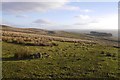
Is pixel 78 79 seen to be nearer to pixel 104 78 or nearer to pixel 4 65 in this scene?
pixel 104 78

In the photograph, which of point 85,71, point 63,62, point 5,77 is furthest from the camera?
point 63,62

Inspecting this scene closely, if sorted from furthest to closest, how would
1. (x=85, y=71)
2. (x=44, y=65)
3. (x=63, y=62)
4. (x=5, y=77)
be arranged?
(x=63, y=62)
(x=44, y=65)
(x=85, y=71)
(x=5, y=77)

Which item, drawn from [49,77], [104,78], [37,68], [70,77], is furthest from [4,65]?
[104,78]

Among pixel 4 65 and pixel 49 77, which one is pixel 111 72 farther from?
pixel 4 65

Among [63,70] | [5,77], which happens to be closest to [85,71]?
[63,70]

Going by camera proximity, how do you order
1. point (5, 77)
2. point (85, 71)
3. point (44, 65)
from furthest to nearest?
point (44, 65) → point (85, 71) → point (5, 77)

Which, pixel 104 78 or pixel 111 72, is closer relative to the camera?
pixel 104 78

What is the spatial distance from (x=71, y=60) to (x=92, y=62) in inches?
74.4

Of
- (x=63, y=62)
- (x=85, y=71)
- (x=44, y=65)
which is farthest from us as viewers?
(x=63, y=62)

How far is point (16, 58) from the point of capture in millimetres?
20500

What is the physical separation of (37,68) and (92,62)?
5.49 metres

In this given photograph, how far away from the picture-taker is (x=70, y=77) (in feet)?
50.6

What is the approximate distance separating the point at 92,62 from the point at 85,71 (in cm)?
350

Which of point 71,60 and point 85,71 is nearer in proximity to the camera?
point 85,71
